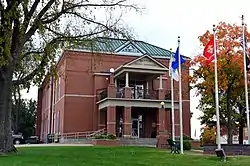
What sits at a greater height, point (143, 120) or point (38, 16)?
point (38, 16)

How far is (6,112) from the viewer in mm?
21234

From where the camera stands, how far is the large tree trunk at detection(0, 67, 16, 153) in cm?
2055

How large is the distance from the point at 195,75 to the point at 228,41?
389cm

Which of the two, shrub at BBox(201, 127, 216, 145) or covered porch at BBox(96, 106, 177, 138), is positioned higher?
covered porch at BBox(96, 106, 177, 138)

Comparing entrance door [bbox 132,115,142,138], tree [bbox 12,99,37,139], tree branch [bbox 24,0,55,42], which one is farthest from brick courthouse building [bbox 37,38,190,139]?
tree [bbox 12,99,37,139]

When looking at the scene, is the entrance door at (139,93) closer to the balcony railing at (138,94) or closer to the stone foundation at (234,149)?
the balcony railing at (138,94)

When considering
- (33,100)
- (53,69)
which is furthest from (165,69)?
(33,100)

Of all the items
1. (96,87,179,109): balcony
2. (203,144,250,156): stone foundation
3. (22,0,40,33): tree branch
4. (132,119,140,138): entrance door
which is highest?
(22,0,40,33): tree branch

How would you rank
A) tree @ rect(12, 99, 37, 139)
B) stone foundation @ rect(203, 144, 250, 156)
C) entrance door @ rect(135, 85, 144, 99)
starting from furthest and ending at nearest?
tree @ rect(12, 99, 37, 139) < entrance door @ rect(135, 85, 144, 99) < stone foundation @ rect(203, 144, 250, 156)

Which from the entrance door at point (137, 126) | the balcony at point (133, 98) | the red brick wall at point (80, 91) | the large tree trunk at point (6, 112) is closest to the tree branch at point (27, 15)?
the large tree trunk at point (6, 112)

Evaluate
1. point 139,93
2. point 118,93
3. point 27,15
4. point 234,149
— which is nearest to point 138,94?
point 139,93

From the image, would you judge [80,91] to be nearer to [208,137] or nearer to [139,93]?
[139,93]

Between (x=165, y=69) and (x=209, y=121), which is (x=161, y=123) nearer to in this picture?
(x=165, y=69)

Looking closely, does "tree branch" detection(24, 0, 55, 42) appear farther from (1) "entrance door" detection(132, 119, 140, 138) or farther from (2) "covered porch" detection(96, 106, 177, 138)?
(1) "entrance door" detection(132, 119, 140, 138)
